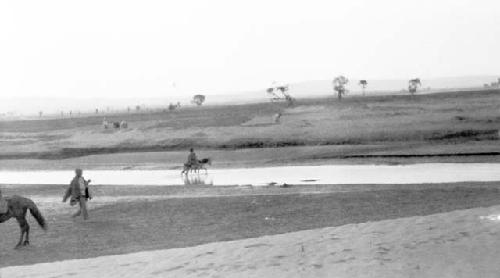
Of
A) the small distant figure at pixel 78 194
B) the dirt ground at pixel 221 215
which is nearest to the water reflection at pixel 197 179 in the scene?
the dirt ground at pixel 221 215

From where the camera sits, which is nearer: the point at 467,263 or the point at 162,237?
the point at 467,263

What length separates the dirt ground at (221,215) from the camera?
1591 cm

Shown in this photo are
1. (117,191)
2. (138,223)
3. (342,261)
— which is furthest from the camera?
(117,191)

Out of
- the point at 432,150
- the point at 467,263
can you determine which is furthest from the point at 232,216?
the point at 432,150

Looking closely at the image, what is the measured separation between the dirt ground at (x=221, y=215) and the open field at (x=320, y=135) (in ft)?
51.1

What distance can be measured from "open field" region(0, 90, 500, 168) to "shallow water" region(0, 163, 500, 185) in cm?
378

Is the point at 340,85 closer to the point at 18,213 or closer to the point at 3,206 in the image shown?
the point at 18,213

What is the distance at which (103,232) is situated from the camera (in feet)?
58.7

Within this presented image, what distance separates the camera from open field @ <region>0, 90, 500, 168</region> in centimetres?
4281

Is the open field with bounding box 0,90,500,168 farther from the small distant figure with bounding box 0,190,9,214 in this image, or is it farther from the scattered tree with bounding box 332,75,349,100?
the scattered tree with bounding box 332,75,349,100

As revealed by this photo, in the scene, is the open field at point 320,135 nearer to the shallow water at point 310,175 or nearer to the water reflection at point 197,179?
the shallow water at point 310,175

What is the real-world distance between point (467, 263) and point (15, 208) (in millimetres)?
10760

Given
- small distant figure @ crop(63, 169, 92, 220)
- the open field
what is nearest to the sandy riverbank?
small distant figure @ crop(63, 169, 92, 220)

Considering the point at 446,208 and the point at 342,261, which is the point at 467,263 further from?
the point at 446,208
